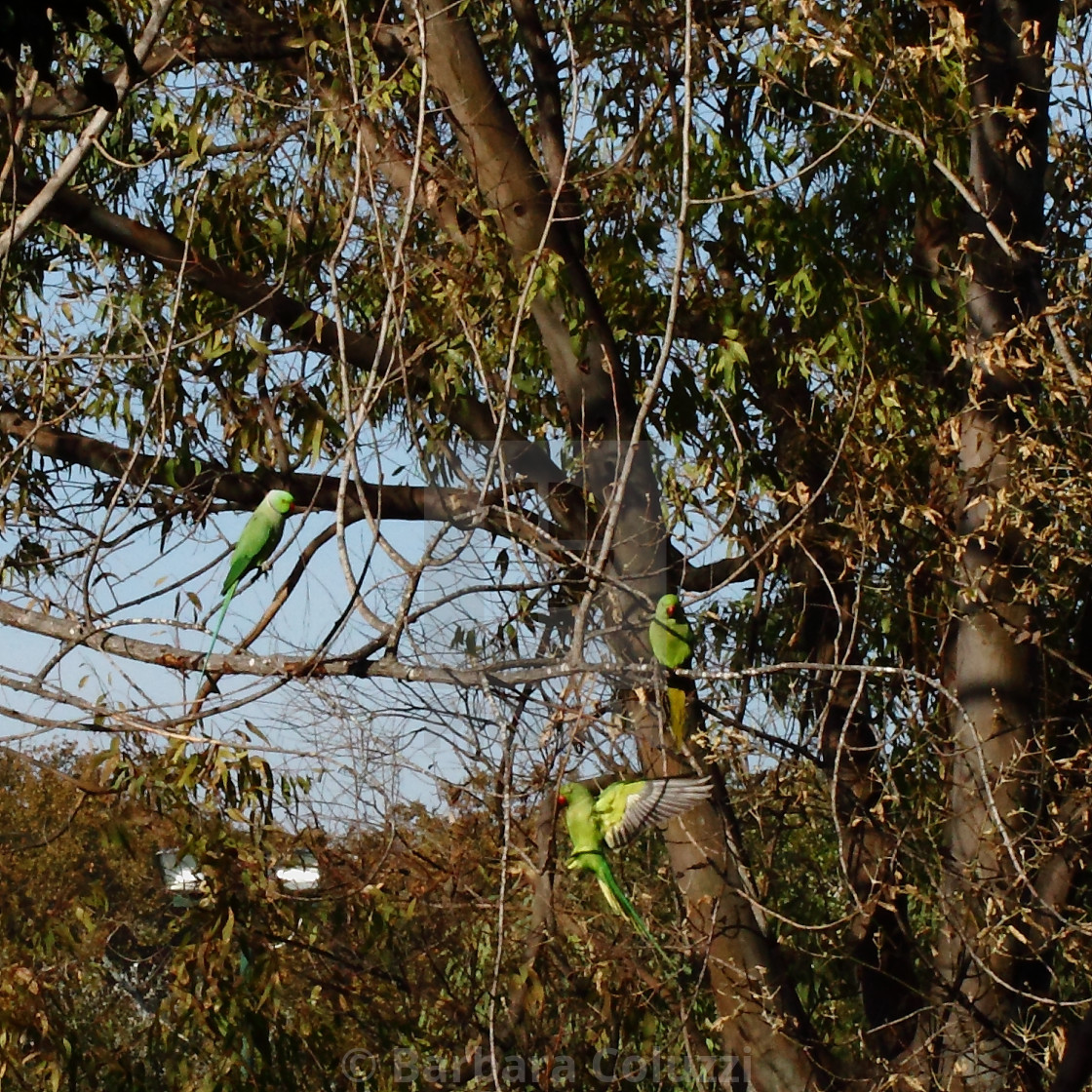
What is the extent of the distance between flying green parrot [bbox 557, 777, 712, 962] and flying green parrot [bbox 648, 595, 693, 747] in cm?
25

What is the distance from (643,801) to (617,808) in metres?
0.08

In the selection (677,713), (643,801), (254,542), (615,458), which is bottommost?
(643,801)

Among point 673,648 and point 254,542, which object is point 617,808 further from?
point 254,542

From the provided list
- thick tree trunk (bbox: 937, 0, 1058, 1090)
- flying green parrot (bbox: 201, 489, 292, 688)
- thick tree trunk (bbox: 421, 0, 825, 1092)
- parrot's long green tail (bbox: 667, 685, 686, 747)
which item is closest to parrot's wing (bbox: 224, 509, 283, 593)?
flying green parrot (bbox: 201, 489, 292, 688)

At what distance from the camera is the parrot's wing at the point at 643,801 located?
3.20 meters

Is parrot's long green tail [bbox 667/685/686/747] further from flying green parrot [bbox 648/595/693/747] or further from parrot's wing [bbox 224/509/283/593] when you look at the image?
parrot's wing [bbox 224/509/283/593]

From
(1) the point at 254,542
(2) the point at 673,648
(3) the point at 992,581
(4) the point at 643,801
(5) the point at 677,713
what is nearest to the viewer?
(4) the point at 643,801

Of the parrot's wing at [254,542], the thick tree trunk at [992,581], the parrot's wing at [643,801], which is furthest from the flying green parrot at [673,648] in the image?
the parrot's wing at [254,542]

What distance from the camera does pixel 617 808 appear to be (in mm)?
3264

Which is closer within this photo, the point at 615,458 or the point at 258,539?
the point at 258,539

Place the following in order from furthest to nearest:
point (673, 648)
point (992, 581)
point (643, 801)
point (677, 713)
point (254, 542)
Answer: point (992, 581) < point (254, 542) < point (677, 713) < point (673, 648) < point (643, 801)

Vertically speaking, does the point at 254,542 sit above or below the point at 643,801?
above

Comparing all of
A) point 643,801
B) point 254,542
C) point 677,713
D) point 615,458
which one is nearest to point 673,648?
point 677,713

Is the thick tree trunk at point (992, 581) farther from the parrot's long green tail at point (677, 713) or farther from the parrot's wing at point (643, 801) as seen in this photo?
the parrot's wing at point (643, 801)
